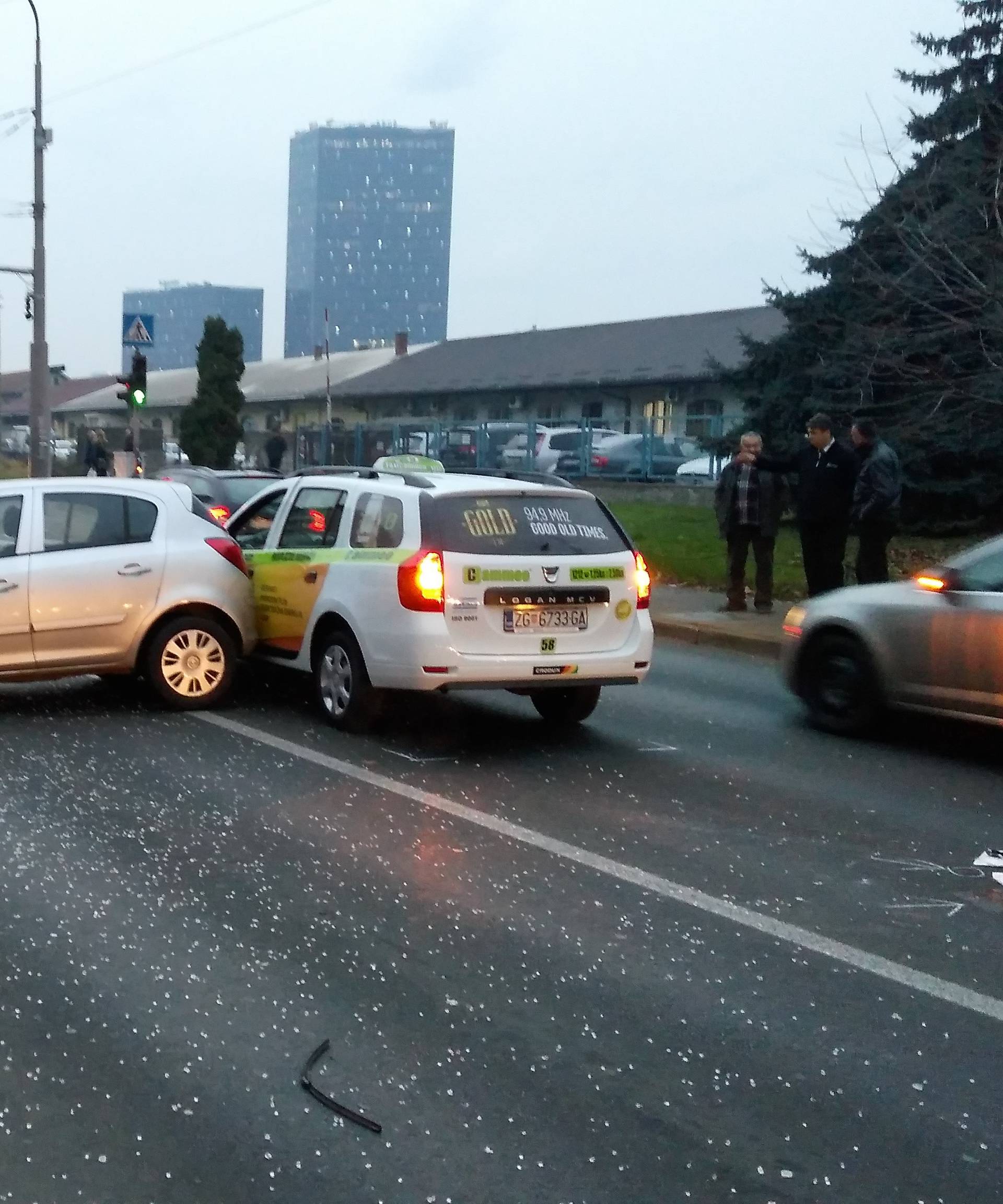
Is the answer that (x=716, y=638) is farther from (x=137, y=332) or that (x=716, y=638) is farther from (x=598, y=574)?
(x=137, y=332)

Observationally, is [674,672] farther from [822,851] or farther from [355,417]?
[355,417]

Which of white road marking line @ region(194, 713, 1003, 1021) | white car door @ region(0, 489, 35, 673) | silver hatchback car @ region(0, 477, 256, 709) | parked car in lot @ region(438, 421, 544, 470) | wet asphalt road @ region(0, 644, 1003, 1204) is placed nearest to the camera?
wet asphalt road @ region(0, 644, 1003, 1204)

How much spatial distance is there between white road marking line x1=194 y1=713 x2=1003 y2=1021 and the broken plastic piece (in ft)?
6.18

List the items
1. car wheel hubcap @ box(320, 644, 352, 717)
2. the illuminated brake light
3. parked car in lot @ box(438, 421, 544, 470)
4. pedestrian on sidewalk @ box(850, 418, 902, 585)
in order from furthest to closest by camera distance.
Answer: parked car in lot @ box(438, 421, 544, 470) → pedestrian on sidewalk @ box(850, 418, 902, 585) → car wheel hubcap @ box(320, 644, 352, 717) → the illuminated brake light

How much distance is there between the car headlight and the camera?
997 cm

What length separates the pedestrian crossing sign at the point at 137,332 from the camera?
25.0 m

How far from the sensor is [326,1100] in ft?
13.5

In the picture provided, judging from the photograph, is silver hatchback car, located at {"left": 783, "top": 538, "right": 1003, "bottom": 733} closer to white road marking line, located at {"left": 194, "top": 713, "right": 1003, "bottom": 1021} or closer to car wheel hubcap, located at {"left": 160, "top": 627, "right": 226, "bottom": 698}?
white road marking line, located at {"left": 194, "top": 713, "right": 1003, "bottom": 1021}

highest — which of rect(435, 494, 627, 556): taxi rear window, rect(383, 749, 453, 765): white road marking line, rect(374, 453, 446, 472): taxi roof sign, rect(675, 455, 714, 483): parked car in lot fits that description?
rect(675, 455, 714, 483): parked car in lot

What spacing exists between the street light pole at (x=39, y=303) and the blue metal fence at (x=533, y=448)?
6.58m

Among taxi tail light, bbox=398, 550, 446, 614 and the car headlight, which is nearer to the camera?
taxi tail light, bbox=398, 550, 446, 614

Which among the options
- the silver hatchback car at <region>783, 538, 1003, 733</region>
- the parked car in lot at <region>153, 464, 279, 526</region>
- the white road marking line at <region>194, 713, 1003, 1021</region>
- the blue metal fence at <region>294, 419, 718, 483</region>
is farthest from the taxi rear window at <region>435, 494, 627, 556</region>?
the blue metal fence at <region>294, 419, 718, 483</region>

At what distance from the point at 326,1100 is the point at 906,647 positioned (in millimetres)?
5893

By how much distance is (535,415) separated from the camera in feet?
180
